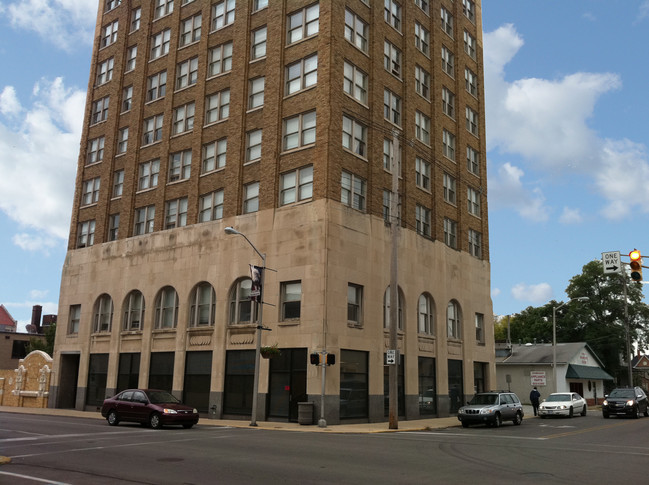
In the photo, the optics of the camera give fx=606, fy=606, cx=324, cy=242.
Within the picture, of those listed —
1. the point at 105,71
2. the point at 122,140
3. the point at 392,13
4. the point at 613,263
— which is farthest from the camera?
the point at 105,71

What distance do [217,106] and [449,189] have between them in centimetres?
1701

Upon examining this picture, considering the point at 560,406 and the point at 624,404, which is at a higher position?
the point at 624,404

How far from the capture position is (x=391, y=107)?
123ft

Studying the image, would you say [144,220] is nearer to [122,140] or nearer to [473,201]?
[122,140]

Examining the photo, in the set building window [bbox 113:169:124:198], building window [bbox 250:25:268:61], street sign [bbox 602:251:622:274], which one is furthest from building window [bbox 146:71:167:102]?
street sign [bbox 602:251:622:274]

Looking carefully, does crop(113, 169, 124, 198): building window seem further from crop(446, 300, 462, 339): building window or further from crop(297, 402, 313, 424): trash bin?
crop(446, 300, 462, 339): building window

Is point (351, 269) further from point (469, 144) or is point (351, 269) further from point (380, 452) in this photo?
point (469, 144)

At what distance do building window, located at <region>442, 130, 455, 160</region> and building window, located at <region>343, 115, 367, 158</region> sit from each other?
10.1 metres

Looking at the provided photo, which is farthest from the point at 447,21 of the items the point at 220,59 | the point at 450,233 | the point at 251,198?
the point at 251,198

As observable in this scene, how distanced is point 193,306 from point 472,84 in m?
28.2

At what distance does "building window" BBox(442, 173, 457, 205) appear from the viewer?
139 ft

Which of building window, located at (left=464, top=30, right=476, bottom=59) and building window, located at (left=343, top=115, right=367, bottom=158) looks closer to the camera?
building window, located at (left=343, top=115, right=367, bottom=158)

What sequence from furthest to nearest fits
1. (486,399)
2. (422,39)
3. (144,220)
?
(422,39)
(144,220)
(486,399)

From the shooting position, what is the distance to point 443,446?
1855 centimetres
